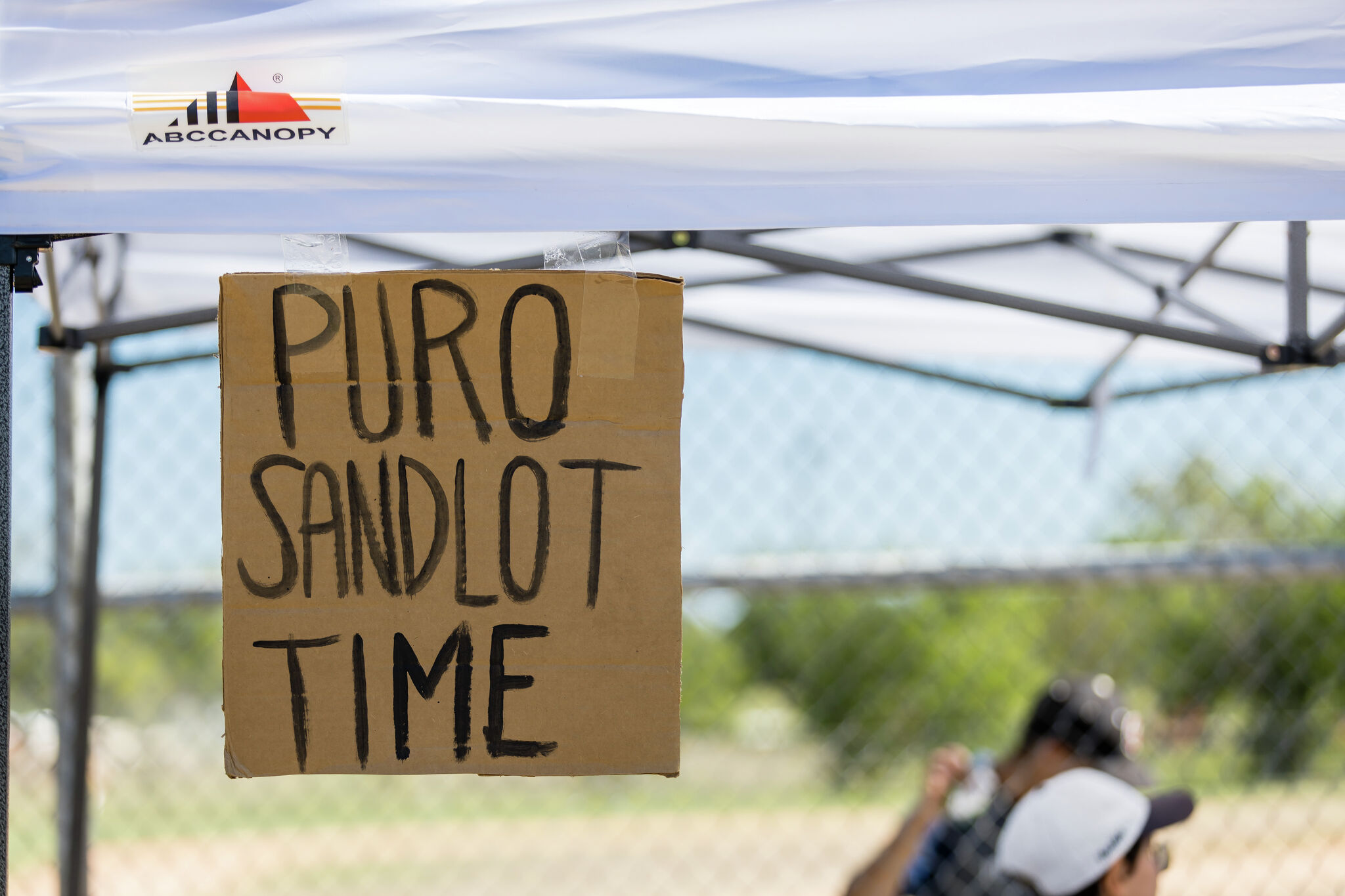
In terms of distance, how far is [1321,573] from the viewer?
8.96 ft

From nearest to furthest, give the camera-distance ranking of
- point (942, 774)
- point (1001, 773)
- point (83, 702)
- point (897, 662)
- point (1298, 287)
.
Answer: point (1298, 287) < point (83, 702) < point (942, 774) < point (1001, 773) < point (897, 662)

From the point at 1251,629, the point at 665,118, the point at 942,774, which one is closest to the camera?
the point at 665,118

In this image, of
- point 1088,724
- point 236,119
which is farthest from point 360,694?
point 1088,724

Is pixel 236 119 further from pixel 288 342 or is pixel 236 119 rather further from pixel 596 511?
pixel 596 511

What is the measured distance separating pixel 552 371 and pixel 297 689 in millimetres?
440

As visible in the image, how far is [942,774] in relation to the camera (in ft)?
8.39

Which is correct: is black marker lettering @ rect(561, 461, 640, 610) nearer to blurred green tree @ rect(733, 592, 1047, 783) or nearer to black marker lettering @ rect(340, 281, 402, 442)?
black marker lettering @ rect(340, 281, 402, 442)

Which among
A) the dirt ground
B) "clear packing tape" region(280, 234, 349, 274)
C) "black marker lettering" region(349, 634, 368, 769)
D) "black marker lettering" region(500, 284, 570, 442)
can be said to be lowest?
the dirt ground

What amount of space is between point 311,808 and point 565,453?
1526cm

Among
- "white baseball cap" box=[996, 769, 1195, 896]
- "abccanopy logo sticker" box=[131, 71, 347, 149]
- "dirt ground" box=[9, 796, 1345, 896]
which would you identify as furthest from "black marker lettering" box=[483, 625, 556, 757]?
"dirt ground" box=[9, 796, 1345, 896]

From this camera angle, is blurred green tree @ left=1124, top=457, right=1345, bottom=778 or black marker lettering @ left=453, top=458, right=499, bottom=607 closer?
black marker lettering @ left=453, top=458, right=499, bottom=607

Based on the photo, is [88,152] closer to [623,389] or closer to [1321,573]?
[623,389]

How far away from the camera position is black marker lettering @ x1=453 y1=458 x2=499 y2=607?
118 centimetres

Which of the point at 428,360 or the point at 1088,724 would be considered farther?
the point at 1088,724
